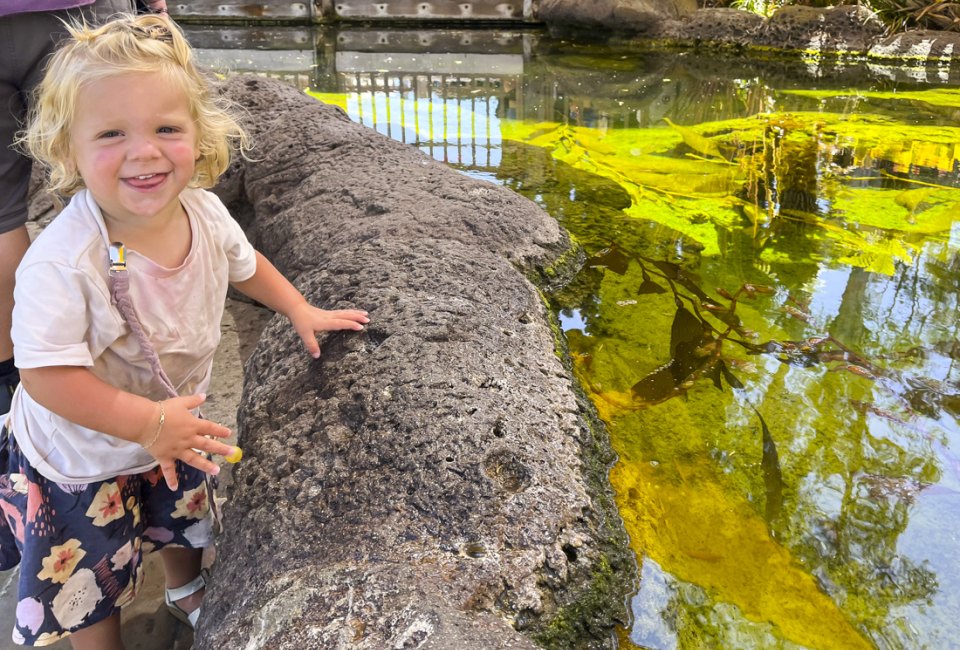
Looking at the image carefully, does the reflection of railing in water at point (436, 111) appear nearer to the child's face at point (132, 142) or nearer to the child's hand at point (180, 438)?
the child's face at point (132, 142)

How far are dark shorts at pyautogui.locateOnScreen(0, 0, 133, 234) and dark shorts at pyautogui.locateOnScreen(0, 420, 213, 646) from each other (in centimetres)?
72

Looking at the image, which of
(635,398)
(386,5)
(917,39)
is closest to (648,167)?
(635,398)

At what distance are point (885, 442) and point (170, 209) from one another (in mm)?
1831

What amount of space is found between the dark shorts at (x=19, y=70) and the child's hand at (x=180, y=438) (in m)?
0.91

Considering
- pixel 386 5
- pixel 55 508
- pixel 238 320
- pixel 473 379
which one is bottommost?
pixel 238 320

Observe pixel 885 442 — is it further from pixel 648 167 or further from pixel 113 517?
pixel 648 167

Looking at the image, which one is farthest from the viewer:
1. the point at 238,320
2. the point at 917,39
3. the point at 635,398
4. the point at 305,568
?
the point at 917,39

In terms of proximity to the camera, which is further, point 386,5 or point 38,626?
point 386,5


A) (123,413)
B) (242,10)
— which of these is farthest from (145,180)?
(242,10)

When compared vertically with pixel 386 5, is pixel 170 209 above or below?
below

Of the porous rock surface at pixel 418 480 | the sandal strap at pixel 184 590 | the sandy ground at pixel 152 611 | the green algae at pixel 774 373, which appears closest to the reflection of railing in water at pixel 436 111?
the green algae at pixel 774 373

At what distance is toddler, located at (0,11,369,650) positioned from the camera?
3.97 ft

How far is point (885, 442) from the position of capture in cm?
197

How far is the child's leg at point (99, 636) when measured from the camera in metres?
1.50
